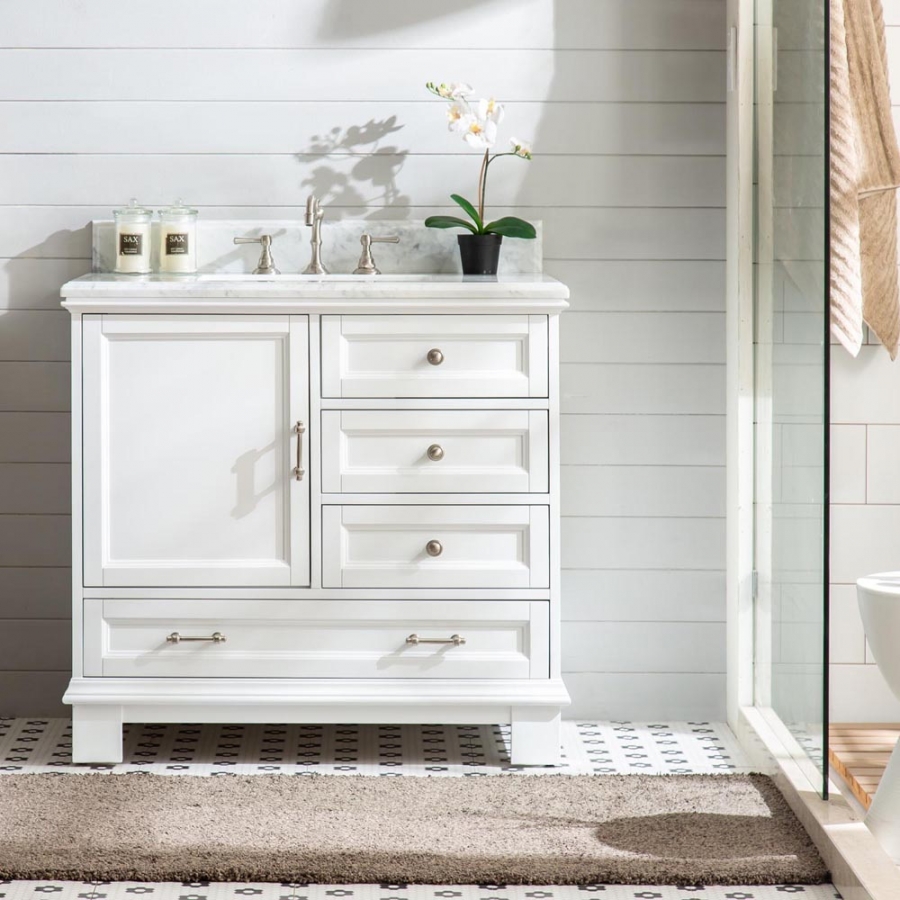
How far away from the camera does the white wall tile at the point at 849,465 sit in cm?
277

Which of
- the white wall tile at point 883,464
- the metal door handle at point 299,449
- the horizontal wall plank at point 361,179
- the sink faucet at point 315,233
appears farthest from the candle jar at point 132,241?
the white wall tile at point 883,464

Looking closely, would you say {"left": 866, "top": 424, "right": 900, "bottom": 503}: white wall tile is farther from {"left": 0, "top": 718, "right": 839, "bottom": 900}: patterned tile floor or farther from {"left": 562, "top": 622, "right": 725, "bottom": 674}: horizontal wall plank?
{"left": 0, "top": 718, "right": 839, "bottom": 900}: patterned tile floor

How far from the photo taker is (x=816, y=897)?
6.31ft

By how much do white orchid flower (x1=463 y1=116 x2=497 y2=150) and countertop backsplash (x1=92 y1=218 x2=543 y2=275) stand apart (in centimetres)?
23

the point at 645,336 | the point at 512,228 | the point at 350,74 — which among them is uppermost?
the point at 350,74

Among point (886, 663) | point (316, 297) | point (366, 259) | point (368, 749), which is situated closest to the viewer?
point (886, 663)

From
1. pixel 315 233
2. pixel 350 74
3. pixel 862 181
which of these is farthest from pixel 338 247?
pixel 862 181

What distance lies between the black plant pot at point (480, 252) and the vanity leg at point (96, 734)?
3.81 ft

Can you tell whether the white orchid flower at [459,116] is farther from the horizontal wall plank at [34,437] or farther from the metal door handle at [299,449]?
the horizontal wall plank at [34,437]

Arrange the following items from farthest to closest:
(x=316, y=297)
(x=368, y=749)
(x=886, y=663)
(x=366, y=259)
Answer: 1. (x=366, y=259)
2. (x=368, y=749)
3. (x=316, y=297)
4. (x=886, y=663)

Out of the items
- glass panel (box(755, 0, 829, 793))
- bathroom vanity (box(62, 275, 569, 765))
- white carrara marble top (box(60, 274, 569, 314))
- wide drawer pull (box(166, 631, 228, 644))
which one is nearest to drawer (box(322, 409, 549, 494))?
bathroom vanity (box(62, 275, 569, 765))

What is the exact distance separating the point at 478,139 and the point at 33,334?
1072 millimetres

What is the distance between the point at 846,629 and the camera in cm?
280

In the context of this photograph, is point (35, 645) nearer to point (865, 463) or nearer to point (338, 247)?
point (338, 247)
